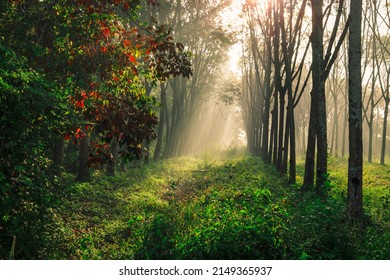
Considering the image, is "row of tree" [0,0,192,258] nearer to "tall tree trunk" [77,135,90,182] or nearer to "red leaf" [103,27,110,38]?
"red leaf" [103,27,110,38]

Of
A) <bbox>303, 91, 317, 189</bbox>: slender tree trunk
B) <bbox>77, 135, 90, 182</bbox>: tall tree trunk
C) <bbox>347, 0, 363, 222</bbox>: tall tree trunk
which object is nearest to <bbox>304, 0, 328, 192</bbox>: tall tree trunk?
<bbox>303, 91, 317, 189</bbox>: slender tree trunk

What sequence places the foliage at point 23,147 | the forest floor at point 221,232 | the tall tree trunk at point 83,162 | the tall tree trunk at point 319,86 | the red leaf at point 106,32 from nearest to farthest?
the foliage at point 23,147 < the forest floor at point 221,232 < the red leaf at point 106,32 < the tall tree trunk at point 319,86 < the tall tree trunk at point 83,162

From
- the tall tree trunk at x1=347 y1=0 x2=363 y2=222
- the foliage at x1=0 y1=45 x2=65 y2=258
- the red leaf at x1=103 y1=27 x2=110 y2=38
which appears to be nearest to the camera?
the foliage at x1=0 y1=45 x2=65 y2=258

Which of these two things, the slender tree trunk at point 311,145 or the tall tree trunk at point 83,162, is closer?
the slender tree trunk at point 311,145

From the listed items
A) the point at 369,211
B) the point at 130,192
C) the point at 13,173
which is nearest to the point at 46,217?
the point at 13,173

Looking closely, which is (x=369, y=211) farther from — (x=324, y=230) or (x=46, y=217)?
(x=46, y=217)

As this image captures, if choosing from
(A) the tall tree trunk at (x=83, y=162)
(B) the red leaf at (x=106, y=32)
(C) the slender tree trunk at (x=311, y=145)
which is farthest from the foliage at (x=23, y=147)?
(A) the tall tree trunk at (x=83, y=162)

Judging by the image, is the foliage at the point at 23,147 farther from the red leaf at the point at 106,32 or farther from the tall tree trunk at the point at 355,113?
the tall tree trunk at the point at 355,113

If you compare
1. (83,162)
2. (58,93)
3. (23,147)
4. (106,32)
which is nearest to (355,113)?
(106,32)

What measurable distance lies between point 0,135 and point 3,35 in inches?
118

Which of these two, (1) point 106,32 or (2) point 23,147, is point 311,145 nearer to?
(1) point 106,32

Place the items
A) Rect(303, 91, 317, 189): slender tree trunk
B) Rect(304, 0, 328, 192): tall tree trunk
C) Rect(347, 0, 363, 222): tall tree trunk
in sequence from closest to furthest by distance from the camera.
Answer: Rect(347, 0, 363, 222): tall tree trunk
Rect(304, 0, 328, 192): tall tree trunk
Rect(303, 91, 317, 189): slender tree trunk

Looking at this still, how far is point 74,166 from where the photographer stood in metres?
18.6

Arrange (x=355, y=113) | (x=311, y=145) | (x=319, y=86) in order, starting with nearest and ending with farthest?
1. (x=355, y=113)
2. (x=319, y=86)
3. (x=311, y=145)
